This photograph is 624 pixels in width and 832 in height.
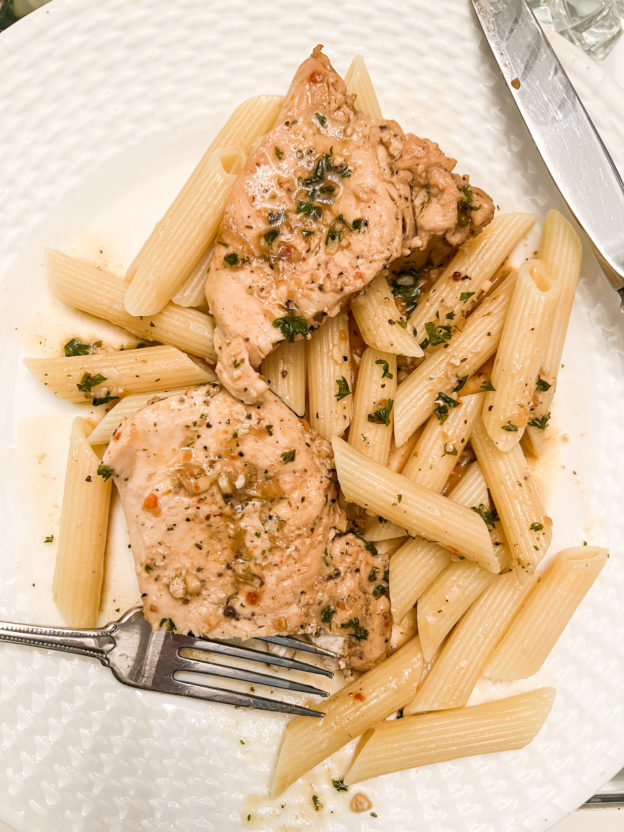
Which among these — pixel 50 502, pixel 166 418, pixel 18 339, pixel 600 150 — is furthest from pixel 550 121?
pixel 50 502

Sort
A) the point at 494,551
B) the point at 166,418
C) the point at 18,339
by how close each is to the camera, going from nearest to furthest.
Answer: the point at 166,418 < the point at 494,551 < the point at 18,339

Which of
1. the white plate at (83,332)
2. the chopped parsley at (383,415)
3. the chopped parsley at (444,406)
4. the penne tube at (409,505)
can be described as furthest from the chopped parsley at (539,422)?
the chopped parsley at (383,415)

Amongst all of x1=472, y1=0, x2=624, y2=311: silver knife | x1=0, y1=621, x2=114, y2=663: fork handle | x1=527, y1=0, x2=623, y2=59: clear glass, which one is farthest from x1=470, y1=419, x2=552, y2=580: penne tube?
x1=527, y1=0, x2=623, y2=59: clear glass

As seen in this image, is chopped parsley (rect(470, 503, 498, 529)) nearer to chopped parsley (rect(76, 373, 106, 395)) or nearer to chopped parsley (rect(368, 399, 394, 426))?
chopped parsley (rect(368, 399, 394, 426))

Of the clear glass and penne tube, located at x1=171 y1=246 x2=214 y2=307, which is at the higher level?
the clear glass

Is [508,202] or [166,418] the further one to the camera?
[508,202]

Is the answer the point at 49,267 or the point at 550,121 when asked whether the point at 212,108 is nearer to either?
the point at 49,267

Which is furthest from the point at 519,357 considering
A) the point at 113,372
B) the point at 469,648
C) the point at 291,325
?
the point at 113,372
